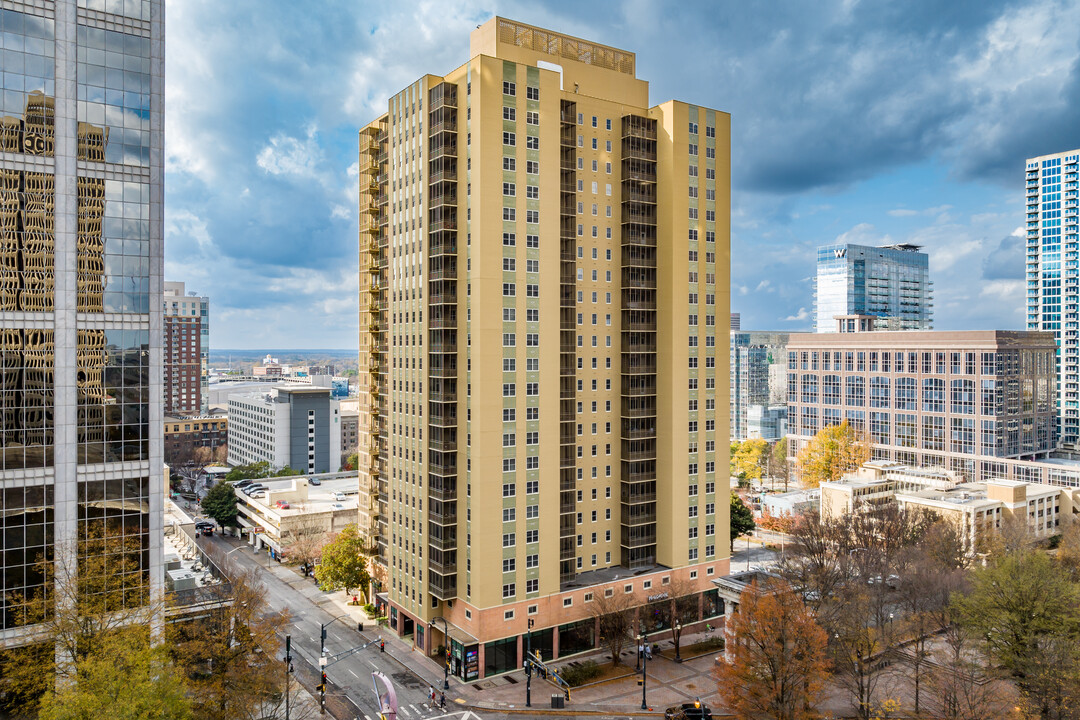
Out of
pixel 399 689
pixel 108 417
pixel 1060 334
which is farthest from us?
pixel 1060 334

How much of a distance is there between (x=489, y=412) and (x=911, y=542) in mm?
60411

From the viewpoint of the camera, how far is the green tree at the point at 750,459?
157 meters

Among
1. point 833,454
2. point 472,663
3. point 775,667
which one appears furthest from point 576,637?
point 833,454

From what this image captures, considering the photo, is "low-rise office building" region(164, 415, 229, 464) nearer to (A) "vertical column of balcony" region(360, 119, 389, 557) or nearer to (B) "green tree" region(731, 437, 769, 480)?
(A) "vertical column of balcony" region(360, 119, 389, 557)

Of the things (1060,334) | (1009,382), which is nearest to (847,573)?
(1009,382)

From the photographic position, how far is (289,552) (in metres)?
102

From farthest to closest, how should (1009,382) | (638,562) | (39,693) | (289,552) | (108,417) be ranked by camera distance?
(1009,382)
(289,552)
(638,562)
(108,417)
(39,693)

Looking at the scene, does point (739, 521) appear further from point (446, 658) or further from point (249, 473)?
point (249, 473)

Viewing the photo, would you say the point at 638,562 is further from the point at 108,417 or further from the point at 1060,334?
the point at 1060,334

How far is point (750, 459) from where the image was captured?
15862cm

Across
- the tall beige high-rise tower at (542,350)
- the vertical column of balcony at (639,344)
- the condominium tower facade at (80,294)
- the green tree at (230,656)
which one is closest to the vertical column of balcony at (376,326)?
the tall beige high-rise tower at (542,350)

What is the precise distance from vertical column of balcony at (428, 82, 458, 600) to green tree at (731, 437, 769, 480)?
344 ft

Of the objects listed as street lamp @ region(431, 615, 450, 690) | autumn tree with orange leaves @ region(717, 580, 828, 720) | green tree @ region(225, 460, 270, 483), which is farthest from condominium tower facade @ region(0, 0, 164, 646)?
green tree @ region(225, 460, 270, 483)

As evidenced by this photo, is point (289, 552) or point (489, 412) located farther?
point (289, 552)
